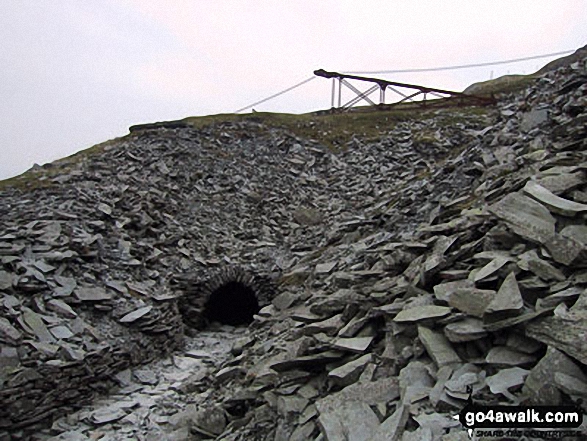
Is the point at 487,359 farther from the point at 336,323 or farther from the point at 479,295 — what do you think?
the point at 336,323

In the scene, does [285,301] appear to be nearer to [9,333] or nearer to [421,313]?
[421,313]

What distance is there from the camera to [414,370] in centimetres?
577

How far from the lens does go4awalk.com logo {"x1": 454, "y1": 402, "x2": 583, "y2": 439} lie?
413 cm

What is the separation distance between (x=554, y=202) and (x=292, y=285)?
29.3 ft

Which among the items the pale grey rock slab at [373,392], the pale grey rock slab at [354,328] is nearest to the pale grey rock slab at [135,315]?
the pale grey rock slab at [354,328]

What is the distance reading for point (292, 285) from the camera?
14.3 m

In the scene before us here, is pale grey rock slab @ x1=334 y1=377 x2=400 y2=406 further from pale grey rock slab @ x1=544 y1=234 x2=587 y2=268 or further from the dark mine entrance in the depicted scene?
the dark mine entrance

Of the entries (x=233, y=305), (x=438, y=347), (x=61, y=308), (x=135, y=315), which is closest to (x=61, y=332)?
(x=61, y=308)


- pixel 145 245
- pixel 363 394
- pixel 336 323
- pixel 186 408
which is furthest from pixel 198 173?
pixel 363 394

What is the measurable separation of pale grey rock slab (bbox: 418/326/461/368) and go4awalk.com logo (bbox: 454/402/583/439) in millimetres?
815

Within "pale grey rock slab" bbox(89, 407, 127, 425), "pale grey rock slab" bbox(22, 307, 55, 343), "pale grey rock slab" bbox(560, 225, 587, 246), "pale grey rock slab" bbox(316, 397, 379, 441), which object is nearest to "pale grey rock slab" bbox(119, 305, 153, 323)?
"pale grey rock slab" bbox(22, 307, 55, 343)

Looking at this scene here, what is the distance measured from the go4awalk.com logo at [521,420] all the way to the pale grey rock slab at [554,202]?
3.20 meters

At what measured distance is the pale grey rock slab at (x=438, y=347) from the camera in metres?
5.52

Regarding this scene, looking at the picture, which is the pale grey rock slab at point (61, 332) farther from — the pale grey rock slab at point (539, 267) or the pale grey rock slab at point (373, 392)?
the pale grey rock slab at point (539, 267)
